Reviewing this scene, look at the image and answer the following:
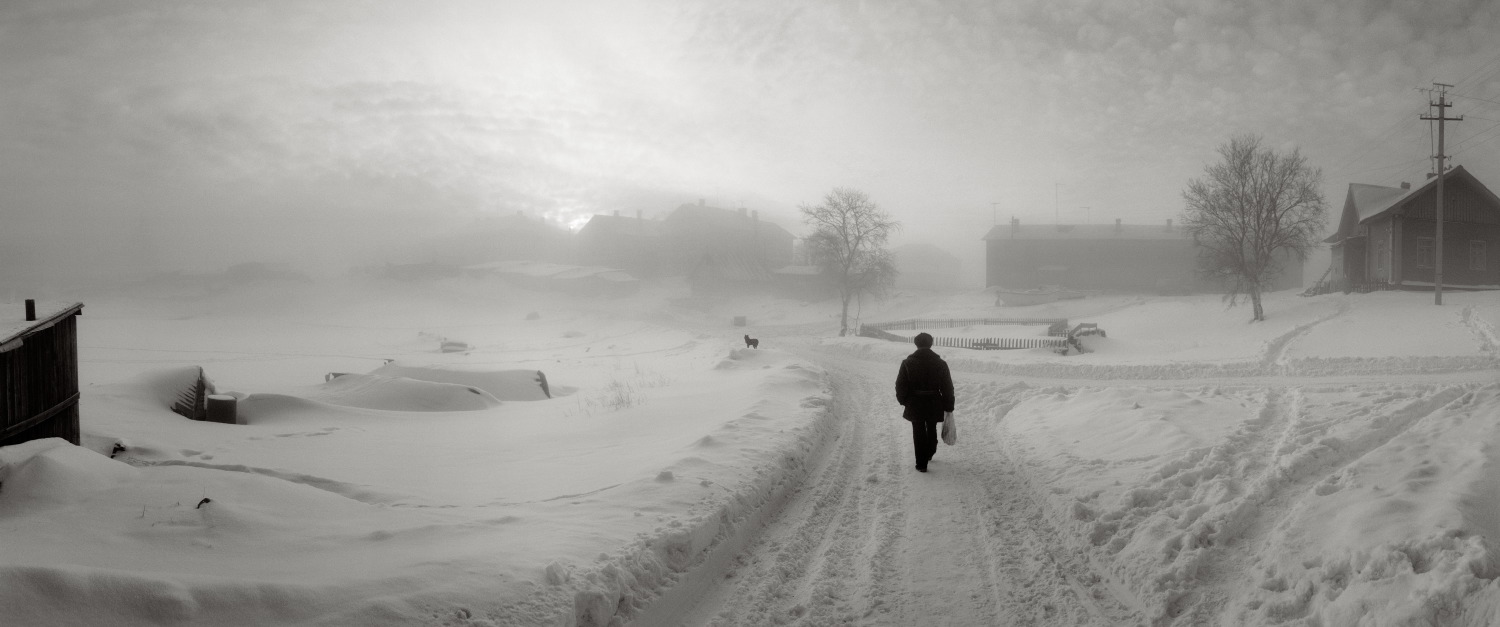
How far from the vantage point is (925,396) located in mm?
8602

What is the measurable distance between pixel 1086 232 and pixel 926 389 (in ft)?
214

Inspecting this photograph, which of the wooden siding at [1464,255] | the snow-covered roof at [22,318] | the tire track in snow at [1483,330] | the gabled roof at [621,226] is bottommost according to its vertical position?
the tire track in snow at [1483,330]

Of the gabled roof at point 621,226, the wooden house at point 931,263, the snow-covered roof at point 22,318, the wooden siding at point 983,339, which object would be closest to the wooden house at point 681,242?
the gabled roof at point 621,226

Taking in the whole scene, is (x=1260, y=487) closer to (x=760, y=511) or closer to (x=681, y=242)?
(x=760, y=511)

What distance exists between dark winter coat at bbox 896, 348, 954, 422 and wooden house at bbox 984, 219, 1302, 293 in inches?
2359

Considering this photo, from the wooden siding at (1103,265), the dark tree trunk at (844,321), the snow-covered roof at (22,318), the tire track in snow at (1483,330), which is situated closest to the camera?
the snow-covered roof at (22,318)

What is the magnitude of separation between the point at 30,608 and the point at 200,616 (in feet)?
2.22

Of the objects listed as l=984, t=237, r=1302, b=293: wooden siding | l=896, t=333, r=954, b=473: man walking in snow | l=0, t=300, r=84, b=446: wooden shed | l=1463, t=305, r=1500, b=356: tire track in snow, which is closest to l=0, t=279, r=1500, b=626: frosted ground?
l=896, t=333, r=954, b=473: man walking in snow

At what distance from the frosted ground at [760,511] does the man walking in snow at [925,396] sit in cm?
39

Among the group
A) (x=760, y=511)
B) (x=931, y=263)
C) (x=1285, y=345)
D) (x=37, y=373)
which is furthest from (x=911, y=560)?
(x=931, y=263)

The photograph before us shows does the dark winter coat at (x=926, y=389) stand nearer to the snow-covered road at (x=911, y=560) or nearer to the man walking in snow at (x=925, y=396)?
the man walking in snow at (x=925, y=396)

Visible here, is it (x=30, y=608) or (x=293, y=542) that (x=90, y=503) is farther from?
(x=30, y=608)

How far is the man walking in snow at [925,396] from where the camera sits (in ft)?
28.2

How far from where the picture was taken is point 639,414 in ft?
42.8
